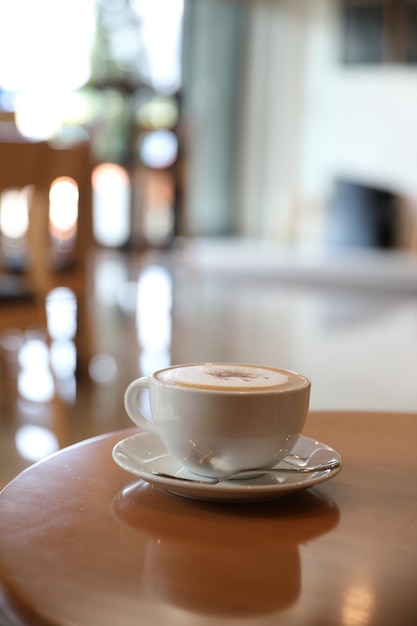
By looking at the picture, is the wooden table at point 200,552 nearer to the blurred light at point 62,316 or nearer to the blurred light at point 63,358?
the blurred light at point 63,358

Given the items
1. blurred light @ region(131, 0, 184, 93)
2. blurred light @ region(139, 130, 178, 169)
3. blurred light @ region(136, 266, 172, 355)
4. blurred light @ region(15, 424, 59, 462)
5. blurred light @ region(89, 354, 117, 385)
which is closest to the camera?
blurred light @ region(15, 424, 59, 462)

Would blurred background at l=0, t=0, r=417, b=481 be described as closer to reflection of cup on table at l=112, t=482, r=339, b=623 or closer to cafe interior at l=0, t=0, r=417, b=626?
cafe interior at l=0, t=0, r=417, b=626

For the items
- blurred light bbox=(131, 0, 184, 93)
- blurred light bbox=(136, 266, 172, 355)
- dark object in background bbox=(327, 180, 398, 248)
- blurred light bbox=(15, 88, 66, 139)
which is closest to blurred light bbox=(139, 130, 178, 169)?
blurred light bbox=(131, 0, 184, 93)

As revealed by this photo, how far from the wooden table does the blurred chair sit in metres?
1.56

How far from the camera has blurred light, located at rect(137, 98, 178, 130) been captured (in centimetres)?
698

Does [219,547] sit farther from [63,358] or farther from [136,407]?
[63,358]

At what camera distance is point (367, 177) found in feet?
23.3

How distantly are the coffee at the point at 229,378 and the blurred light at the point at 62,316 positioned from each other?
261 cm

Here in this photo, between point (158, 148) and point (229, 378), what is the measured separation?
20.6 feet

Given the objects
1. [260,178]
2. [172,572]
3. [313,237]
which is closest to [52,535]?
[172,572]

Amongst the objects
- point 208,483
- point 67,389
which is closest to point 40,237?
point 67,389

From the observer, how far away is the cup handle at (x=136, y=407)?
644 millimetres

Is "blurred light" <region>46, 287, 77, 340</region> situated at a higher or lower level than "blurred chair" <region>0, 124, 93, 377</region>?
lower

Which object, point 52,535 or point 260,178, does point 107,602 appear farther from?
point 260,178
